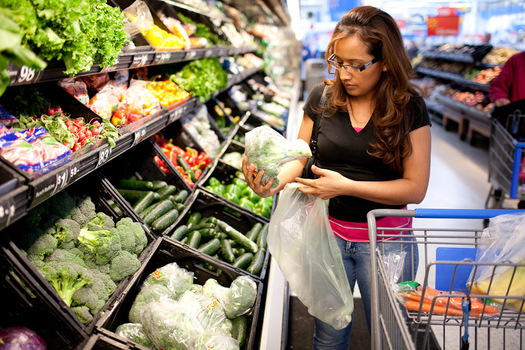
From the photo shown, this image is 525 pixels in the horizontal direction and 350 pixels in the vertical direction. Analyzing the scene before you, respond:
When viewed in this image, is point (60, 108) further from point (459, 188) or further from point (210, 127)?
point (459, 188)

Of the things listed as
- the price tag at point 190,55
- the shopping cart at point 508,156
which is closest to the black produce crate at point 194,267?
the price tag at point 190,55

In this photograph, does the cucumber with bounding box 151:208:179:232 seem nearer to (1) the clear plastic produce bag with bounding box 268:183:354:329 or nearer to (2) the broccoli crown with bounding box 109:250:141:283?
(2) the broccoli crown with bounding box 109:250:141:283

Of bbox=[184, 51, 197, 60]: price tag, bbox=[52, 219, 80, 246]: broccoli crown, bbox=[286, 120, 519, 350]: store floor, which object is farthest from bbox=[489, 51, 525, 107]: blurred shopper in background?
bbox=[52, 219, 80, 246]: broccoli crown

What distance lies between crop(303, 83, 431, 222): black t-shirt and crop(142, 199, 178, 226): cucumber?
1.12 m

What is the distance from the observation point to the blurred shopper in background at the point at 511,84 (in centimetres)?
416

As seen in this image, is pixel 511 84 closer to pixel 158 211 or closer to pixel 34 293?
pixel 158 211

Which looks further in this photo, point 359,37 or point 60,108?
point 60,108

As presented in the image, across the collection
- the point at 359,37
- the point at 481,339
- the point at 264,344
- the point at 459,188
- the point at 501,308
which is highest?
the point at 359,37

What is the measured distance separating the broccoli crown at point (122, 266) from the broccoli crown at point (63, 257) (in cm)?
16

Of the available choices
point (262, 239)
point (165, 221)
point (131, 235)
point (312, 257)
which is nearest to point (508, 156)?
point (262, 239)

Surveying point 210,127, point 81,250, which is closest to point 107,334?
point 81,250

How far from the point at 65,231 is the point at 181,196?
3.45 ft

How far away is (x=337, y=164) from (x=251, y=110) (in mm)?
3944

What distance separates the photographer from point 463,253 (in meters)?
1.44
